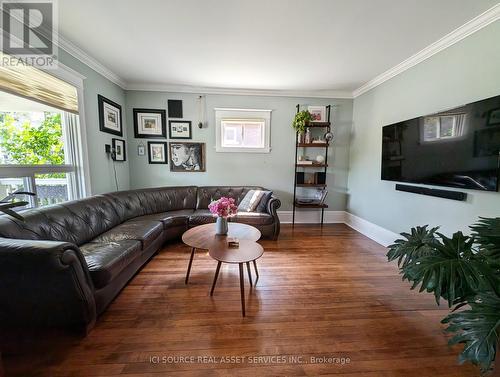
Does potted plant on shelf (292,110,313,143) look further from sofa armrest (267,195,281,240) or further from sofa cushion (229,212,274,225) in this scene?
sofa cushion (229,212,274,225)

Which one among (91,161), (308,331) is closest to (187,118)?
(91,161)

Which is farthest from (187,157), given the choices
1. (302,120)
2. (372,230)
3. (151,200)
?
(372,230)

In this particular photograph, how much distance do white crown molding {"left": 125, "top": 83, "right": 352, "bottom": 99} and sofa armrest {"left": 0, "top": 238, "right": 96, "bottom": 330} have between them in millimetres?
3222

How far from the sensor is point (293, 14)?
1843 mm

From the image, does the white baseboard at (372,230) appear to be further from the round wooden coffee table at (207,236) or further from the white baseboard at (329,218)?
the round wooden coffee table at (207,236)

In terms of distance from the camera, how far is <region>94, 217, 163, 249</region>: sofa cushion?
2160 millimetres

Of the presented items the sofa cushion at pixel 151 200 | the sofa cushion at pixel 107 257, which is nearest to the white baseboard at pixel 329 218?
the sofa cushion at pixel 151 200

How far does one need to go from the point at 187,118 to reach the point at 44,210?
261cm

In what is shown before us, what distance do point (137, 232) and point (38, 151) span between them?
1344 mm

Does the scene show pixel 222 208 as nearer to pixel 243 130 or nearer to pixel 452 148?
pixel 243 130

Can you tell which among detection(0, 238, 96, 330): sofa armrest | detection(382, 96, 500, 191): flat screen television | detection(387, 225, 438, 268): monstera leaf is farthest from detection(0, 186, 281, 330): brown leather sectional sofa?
detection(382, 96, 500, 191): flat screen television

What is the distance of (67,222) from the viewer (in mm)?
1961

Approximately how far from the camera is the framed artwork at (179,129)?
3846 millimetres

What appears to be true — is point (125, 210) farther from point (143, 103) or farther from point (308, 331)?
point (308, 331)
